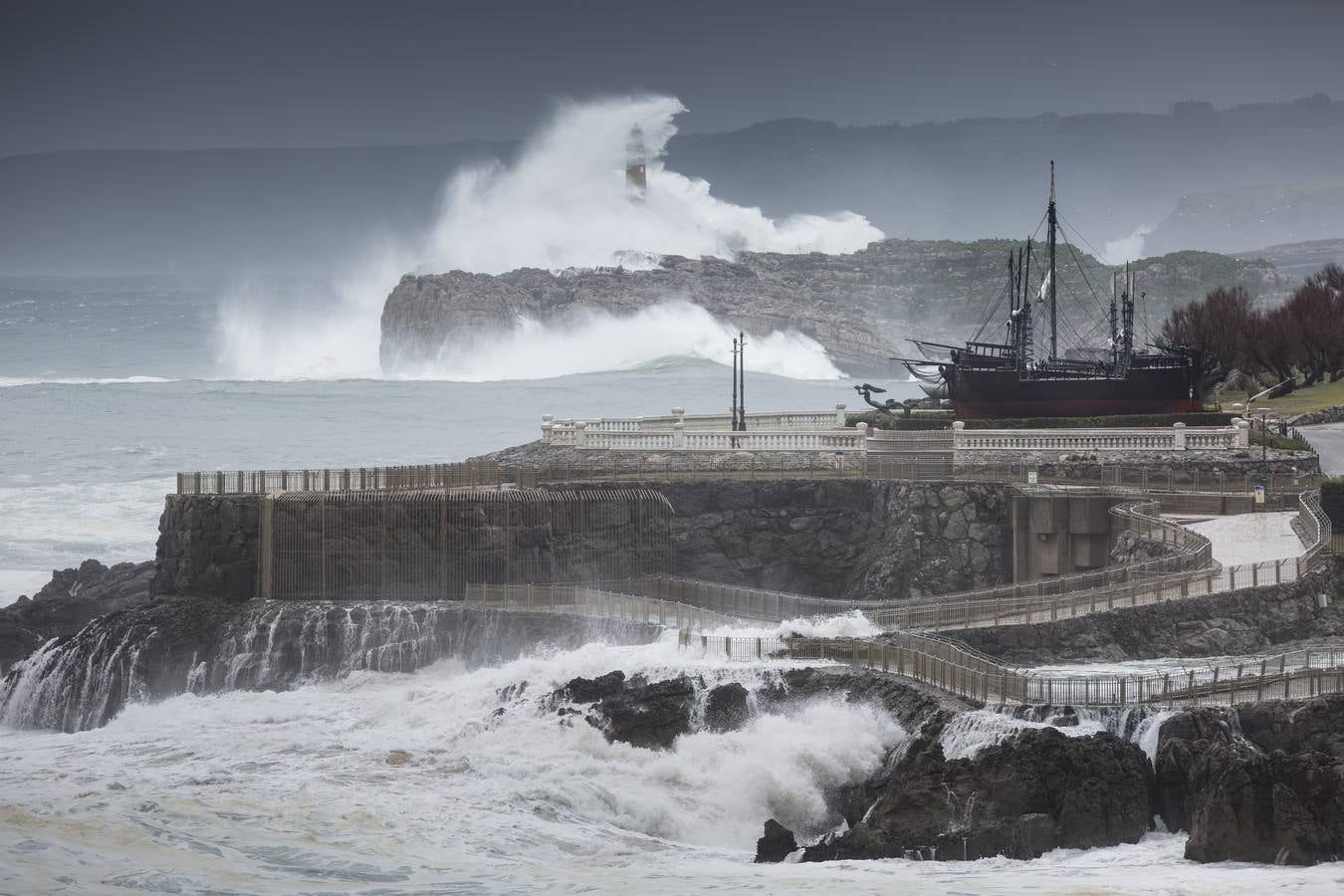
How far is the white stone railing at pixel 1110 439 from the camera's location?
56.0 metres

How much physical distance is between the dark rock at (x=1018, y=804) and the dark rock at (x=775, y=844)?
0.69 meters

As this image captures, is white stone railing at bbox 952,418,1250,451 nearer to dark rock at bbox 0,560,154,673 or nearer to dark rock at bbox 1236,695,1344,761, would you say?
dark rock at bbox 0,560,154,673

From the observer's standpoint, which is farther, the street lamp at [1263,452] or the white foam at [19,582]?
the white foam at [19,582]

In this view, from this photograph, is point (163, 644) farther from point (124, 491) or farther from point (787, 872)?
point (124, 491)

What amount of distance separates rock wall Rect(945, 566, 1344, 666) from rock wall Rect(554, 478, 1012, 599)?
443 inches

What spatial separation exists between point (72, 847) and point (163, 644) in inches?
596

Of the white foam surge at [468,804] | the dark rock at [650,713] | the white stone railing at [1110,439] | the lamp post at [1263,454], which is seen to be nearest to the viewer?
the white foam surge at [468,804]

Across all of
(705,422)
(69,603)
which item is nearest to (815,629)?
(69,603)

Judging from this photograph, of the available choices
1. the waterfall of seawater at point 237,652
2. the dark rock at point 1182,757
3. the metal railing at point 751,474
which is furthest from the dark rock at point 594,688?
the metal railing at point 751,474

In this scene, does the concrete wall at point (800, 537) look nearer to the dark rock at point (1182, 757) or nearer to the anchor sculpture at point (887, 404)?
the anchor sculpture at point (887, 404)

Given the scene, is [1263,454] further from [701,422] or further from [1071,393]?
[701,422]

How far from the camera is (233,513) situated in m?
50.5

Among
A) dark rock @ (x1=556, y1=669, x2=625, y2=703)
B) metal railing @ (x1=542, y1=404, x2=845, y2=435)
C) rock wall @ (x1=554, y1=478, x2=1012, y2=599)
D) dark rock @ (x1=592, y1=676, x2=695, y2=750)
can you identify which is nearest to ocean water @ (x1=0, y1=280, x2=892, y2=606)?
A: metal railing @ (x1=542, y1=404, x2=845, y2=435)

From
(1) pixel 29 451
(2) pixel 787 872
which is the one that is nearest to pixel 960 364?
(2) pixel 787 872
